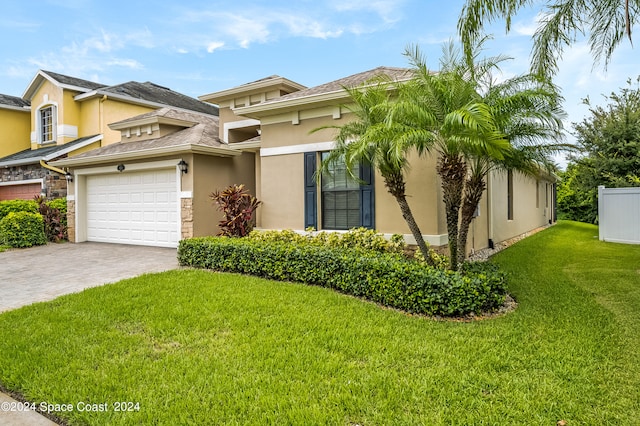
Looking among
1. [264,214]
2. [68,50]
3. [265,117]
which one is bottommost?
[264,214]

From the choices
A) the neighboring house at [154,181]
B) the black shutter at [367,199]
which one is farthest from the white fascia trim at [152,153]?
the black shutter at [367,199]

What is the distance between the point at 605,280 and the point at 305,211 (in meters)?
6.29

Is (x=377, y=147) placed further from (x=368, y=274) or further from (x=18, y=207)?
(x=18, y=207)

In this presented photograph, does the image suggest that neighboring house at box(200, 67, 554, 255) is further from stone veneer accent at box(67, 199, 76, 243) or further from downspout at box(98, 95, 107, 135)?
downspout at box(98, 95, 107, 135)

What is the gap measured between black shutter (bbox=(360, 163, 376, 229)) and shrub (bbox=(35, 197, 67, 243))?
12.0 m

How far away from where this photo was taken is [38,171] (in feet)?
53.0

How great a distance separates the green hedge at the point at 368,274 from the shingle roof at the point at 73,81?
15585mm

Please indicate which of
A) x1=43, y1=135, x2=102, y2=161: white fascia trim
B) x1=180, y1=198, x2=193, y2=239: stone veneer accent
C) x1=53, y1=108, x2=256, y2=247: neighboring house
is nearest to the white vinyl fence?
x1=53, y1=108, x2=256, y2=247: neighboring house

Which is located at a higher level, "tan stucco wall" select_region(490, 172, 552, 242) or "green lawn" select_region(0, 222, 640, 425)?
"tan stucco wall" select_region(490, 172, 552, 242)

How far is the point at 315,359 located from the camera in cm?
386

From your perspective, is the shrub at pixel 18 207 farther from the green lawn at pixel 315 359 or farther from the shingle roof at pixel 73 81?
the green lawn at pixel 315 359

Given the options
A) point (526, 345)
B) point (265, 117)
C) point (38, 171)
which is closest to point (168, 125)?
point (265, 117)

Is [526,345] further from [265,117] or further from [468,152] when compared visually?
[265,117]

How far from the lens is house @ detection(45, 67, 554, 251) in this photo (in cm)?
857
